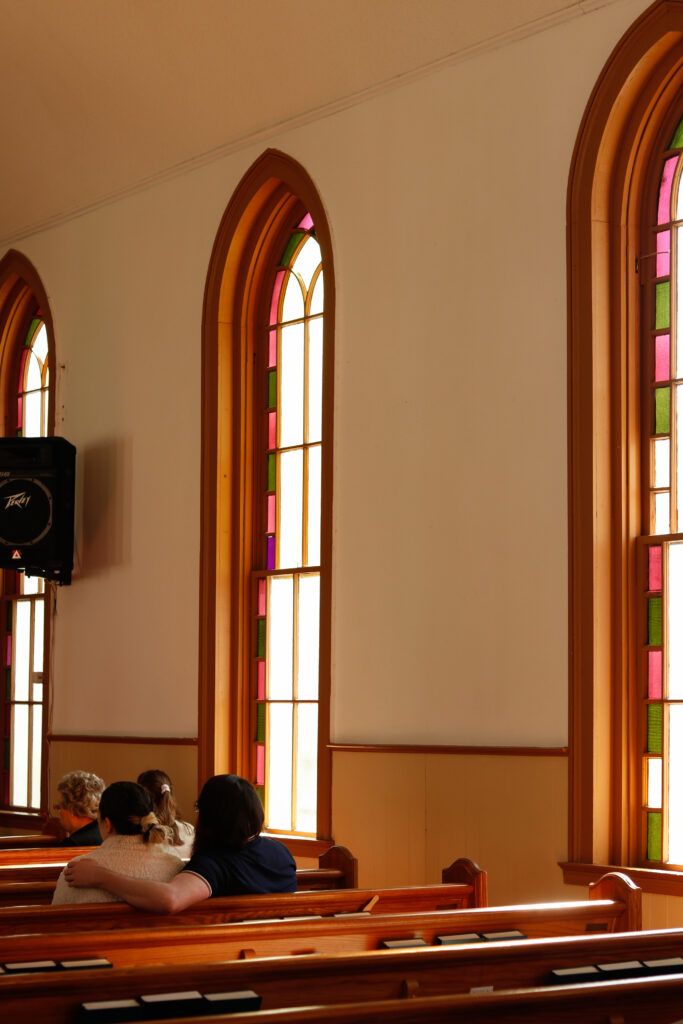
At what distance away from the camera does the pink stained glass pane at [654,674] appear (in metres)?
5.44

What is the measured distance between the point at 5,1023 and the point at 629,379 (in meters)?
3.84

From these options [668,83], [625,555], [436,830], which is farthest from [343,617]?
[668,83]

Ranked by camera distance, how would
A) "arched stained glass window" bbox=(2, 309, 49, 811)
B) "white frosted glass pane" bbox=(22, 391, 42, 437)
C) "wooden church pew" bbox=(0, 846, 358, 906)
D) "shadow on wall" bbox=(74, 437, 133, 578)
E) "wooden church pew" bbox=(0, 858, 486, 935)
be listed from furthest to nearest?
"white frosted glass pane" bbox=(22, 391, 42, 437), "arched stained glass window" bbox=(2, 309, 49, 811), "shadow on wall" bbox=(74, 437, 133, 578), "wooden church pew" bbox=(0, 846, 358, 906), "wooden church pew" bbox=(0, 858, 486, 935)

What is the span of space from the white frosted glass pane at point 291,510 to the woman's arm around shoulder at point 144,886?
333 cm

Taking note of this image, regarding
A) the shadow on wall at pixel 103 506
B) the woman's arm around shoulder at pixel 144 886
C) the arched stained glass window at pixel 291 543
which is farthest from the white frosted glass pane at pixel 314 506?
the woman's arm around shoulder at pixel 144 886

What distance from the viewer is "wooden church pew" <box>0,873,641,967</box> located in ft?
10.5

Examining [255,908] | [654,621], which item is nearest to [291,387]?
[654,621]

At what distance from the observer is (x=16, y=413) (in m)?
9.44

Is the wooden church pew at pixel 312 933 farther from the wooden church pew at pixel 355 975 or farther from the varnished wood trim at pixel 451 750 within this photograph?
the varnished wood trim at pixel 451 750

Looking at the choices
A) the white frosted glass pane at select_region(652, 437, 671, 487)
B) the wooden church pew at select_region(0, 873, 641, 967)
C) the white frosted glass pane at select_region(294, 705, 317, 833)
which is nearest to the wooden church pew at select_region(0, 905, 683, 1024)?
the wooden church pew at select_region(0, 873, 641, 967)

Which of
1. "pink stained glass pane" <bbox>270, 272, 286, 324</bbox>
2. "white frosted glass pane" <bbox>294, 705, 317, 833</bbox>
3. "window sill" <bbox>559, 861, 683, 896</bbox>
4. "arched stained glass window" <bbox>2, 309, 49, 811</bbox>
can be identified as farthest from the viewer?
"arched stained glass window" <bbox>2, 309, 49, 811</bbox>

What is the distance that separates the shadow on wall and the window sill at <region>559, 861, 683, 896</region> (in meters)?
3.46

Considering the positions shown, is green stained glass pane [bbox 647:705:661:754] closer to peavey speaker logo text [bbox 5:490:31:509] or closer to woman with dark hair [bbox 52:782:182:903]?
woman with dark hair [bbox 52:782:182:903]

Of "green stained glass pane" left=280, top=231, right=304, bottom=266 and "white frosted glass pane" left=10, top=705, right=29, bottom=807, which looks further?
"white frosted glass pane" left=10, top=705, right=29, bottom=807
